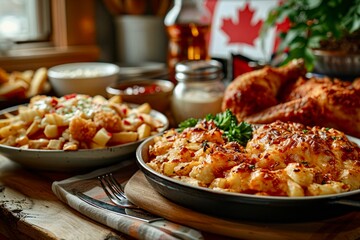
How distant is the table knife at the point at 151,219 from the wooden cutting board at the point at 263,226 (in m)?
0.02

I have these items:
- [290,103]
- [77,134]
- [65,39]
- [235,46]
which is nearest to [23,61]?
[65,39]

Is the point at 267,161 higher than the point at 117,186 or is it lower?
higher

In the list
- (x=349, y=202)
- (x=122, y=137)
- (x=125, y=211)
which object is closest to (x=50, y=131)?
(x=122, y=137)

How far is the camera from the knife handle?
3.21ft

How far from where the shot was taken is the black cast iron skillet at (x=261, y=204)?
36.7 inches

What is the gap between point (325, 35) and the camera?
1.76 meters

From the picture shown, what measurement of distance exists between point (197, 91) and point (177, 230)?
0.90 metres

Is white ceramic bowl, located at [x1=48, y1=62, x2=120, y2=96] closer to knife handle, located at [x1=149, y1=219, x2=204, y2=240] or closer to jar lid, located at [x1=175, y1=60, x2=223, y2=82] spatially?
jar lid, located at [x1=175, y1=60, x2=223, y2=82]

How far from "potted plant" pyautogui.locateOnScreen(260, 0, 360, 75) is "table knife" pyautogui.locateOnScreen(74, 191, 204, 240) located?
3.09 ft

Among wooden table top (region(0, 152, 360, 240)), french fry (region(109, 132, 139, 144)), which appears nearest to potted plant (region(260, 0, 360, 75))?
french fry (region(109, 132, 139, 144))

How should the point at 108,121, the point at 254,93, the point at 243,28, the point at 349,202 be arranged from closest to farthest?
the point at 349,202 → the point at 108,121 → the point at 254,93 → the point at 243,28

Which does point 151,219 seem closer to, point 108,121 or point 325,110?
point 108,121

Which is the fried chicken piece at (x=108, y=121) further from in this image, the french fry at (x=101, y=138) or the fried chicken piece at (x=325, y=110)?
the fried chicken piece at (x=325, y=110)

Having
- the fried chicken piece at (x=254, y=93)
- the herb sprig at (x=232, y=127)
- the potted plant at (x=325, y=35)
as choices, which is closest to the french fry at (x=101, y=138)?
the herb sprig at (x=232, y=127)
